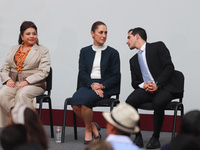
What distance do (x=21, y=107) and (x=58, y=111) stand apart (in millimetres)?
3596

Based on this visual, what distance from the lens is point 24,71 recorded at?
196 inches

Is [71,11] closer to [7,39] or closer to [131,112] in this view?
[7,39]

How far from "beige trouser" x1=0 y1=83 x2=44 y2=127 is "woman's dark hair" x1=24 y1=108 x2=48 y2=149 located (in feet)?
7.97

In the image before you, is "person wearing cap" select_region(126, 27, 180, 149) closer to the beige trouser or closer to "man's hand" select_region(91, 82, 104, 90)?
"man's hand" select_region(91, 82, 104, 90)

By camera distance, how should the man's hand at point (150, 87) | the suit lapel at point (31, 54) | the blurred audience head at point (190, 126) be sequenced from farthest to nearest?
the suit lapel at point (31, 54) → the man's hand at point (150, 87) → the blurred audience head at point (190, 126)

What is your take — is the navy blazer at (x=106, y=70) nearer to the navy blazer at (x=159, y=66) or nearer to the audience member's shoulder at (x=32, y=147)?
the navy blazer at (x=159, y=66)

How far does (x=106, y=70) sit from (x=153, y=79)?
0.53 m

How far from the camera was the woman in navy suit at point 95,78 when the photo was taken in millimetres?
4602

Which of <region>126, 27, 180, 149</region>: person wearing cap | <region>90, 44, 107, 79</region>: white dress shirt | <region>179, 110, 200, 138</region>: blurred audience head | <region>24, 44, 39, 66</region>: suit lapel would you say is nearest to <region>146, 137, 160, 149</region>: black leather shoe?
<region>126, 27, 180, 149</region>: person wearing cap

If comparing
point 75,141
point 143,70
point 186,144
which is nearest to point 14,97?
point 75,141

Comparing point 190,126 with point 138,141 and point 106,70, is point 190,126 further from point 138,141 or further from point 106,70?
point 106,70

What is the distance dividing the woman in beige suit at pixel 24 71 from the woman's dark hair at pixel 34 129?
245cm

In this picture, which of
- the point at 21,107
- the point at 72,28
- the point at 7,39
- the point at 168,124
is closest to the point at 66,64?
the point at 72,28

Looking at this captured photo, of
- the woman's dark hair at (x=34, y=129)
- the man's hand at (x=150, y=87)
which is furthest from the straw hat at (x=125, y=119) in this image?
the man's hand at (x=150, y=87)
